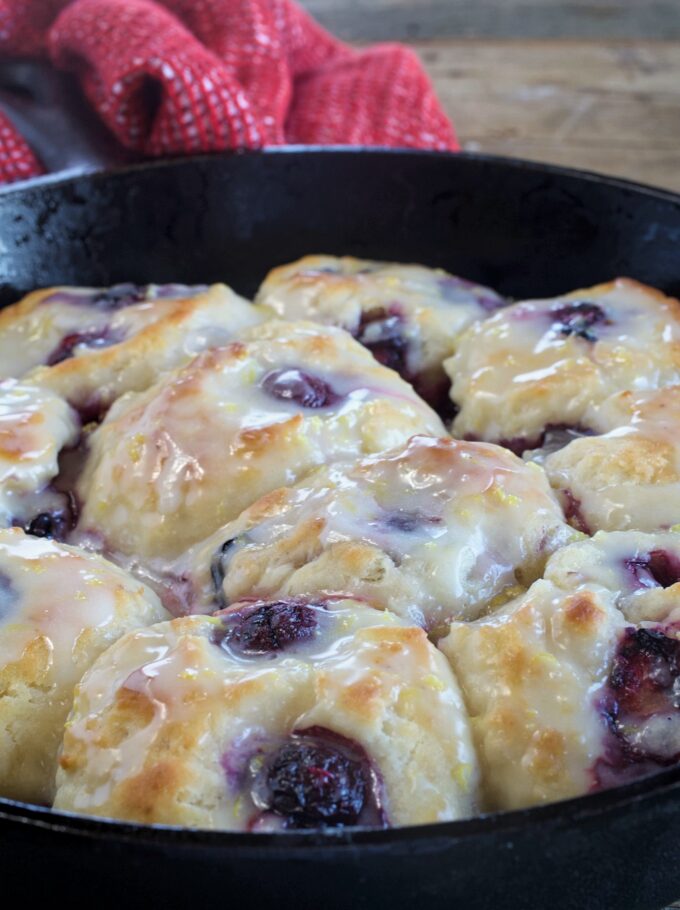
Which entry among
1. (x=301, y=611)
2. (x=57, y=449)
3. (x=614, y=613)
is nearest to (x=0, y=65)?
(x=57, y=449)

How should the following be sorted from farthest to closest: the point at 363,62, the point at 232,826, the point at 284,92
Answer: the point at 363,62 → the point at 284,92 → the point at 232,826

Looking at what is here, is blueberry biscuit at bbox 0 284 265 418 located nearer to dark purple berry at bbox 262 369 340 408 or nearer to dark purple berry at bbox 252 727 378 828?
dark purple berry at bbox 262 369 340 408

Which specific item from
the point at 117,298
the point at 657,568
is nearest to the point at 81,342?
the point at 117,298

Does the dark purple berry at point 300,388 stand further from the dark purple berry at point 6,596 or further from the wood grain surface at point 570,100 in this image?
the wood grain surface at point 570,100

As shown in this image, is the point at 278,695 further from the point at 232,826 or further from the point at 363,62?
the point at 363,62

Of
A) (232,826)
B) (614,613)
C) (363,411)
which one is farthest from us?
(363,411)

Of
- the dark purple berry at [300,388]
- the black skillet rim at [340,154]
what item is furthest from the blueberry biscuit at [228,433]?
the black skillet rim at [340,154]
